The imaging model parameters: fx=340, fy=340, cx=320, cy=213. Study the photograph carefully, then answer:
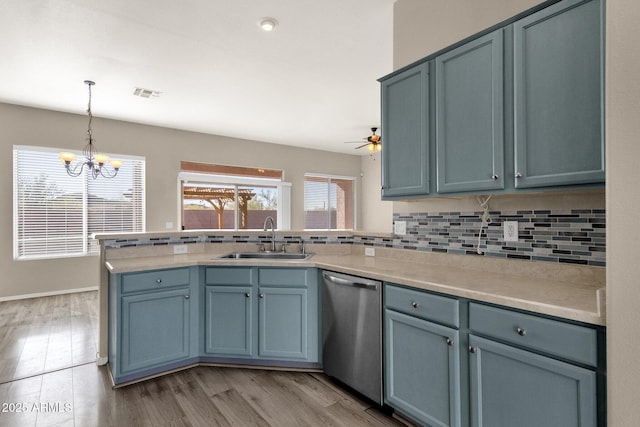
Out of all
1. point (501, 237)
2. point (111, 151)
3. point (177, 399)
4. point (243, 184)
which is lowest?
point (177, 399)

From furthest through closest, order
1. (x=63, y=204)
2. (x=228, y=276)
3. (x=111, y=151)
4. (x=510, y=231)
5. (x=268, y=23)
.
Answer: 1. (x=111, y=151)
2. (x=63, y=204)
3. (x=268, y=23)
4. (x=228, y=276)
5. (x=510, y=231)

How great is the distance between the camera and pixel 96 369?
8.89 feet

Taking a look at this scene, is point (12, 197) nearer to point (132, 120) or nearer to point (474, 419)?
point (132, 120)

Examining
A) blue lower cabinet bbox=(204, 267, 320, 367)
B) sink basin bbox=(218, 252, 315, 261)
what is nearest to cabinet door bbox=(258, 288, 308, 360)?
blue lower cabinet bbox=(204, 267, 320, 367)

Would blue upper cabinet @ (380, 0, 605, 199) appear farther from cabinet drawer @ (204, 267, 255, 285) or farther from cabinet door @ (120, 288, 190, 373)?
cabinet door @ (120, 288, 190, 373)

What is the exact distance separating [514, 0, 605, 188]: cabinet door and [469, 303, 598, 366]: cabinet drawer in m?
0.64

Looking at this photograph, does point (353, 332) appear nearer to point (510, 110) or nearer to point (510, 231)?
point (510, 231)

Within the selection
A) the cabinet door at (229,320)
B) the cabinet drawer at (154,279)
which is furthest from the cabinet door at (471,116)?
the cabinet drawer at (154,279)

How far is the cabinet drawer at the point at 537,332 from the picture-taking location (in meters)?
1.22

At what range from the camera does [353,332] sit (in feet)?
7.37

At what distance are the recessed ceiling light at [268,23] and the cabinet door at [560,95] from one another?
1912 mm

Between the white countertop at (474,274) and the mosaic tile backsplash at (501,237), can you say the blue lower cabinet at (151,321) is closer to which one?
the white countertop at (474,274)

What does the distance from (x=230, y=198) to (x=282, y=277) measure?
4723mm

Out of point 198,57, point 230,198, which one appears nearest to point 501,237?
point 198,57
